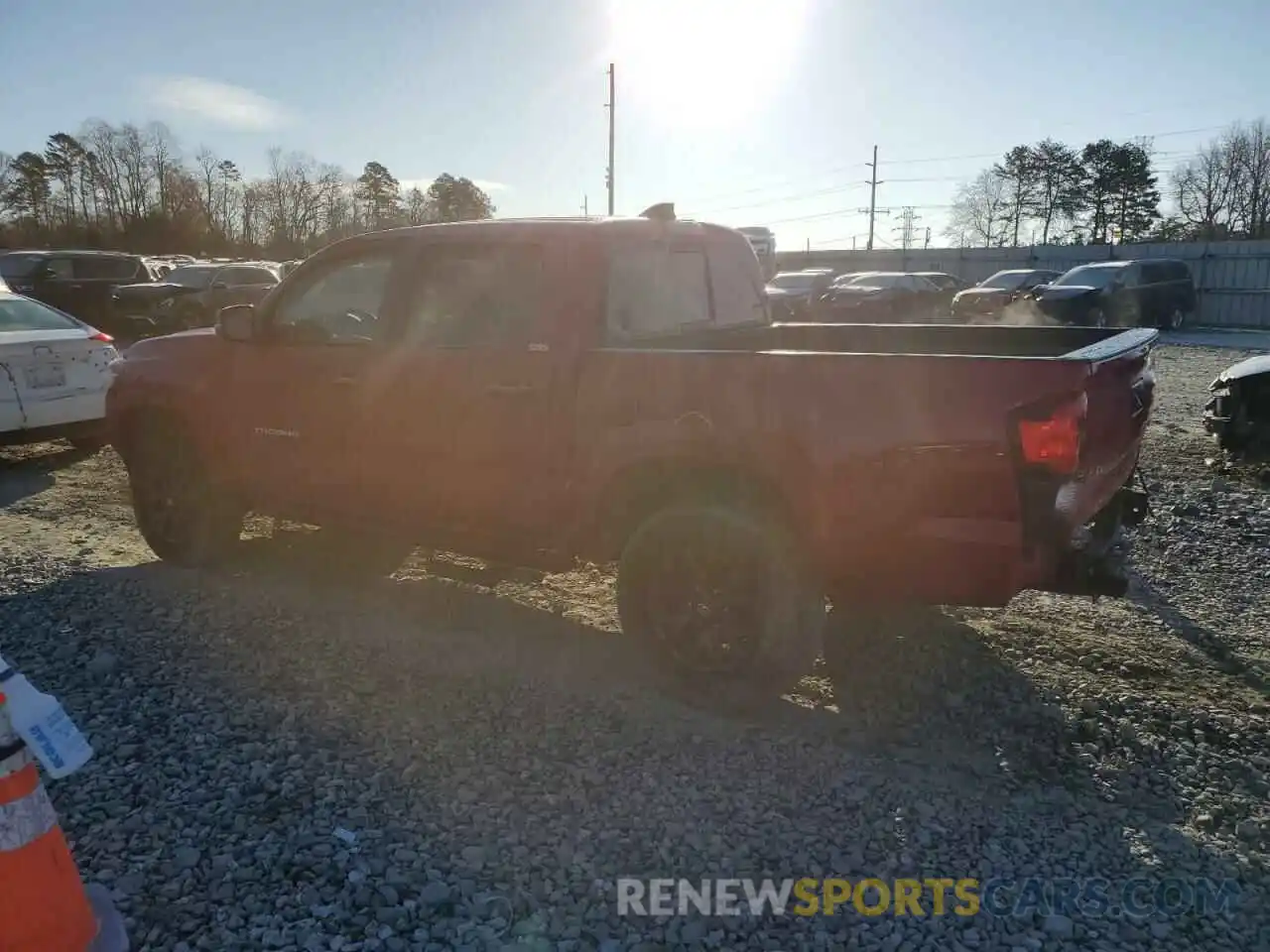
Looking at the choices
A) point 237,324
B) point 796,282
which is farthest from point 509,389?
point 796,282

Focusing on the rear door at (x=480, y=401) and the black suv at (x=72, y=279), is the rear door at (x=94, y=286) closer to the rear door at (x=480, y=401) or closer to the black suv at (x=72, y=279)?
the black suv at (x=72, y=279)

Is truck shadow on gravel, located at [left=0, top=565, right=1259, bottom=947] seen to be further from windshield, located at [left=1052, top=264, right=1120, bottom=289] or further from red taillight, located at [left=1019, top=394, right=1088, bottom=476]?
windshield, located at [left=1052, top=264, right=1120, bottom=289]

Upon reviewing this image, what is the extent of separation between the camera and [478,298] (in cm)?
437

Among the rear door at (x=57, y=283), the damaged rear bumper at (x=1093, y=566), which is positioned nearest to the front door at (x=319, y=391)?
the damaged rear bumper at (x=1093, y=566)

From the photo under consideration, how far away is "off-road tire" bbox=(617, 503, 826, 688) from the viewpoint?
11.9ft

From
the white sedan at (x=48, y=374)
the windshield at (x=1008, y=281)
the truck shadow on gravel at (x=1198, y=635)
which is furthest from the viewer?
the windshield at (x=1008, y=281)

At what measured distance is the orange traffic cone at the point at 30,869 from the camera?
7.05 feet

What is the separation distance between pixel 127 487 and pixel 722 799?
21.2 feet

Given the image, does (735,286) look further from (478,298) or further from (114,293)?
(114,293)

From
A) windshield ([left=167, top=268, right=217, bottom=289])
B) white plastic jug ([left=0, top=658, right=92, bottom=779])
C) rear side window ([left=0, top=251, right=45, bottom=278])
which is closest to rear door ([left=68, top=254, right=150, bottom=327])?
rear side window ([left=0, top=251, right=45, bottom=278])

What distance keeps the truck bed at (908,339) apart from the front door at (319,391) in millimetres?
1391

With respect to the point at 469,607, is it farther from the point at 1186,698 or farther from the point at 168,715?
the point at 1186,698

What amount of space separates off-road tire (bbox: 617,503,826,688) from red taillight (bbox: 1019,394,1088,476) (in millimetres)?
944

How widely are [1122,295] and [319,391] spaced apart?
22531 mm
